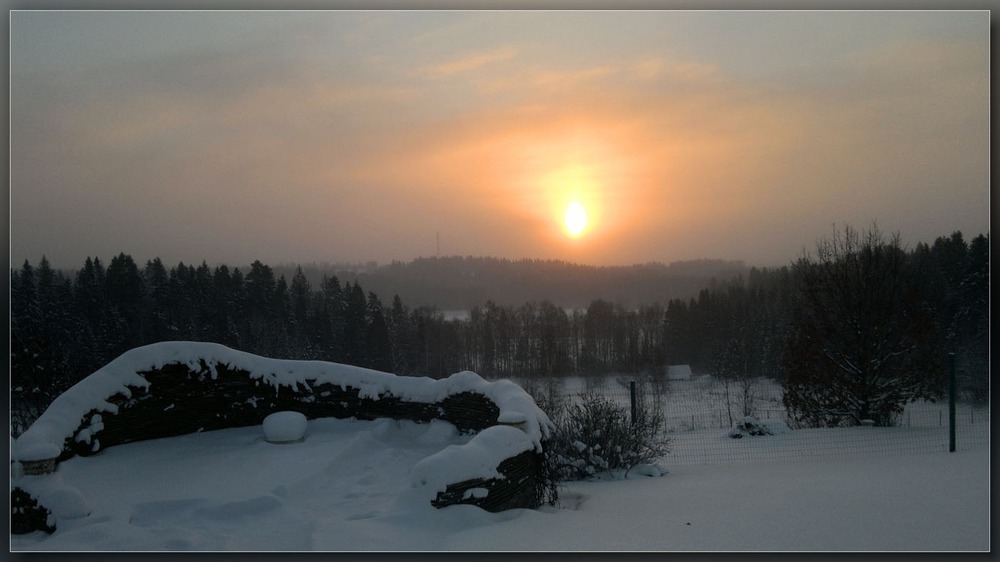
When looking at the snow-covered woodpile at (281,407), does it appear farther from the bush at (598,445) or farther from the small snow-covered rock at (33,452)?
the bush at (598,445)

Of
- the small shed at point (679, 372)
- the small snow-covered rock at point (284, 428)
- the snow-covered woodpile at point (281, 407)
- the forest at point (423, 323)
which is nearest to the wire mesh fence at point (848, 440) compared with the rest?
the forest at point (423, 323)

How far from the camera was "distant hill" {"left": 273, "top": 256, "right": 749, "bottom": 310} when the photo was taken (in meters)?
20.7

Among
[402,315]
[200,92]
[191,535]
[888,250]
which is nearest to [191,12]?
[200,92]

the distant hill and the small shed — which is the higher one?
the distant hill

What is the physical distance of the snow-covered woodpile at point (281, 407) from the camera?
5.70 m

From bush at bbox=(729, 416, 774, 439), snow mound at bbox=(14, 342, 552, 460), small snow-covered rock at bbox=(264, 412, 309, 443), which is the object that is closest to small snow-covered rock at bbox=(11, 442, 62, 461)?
snow mound at bbox=(14, 342, 552, 460)

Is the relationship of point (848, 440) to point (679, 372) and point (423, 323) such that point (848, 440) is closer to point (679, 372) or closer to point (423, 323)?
point (423, 323)

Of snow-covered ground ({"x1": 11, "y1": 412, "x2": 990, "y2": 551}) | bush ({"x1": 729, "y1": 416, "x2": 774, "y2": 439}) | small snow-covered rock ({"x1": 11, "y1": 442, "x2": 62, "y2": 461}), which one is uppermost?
small snow-covered rock ({"x1": 11, "y1": 442, "x2": 62, "y2": 461})

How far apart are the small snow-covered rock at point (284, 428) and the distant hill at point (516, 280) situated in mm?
9972

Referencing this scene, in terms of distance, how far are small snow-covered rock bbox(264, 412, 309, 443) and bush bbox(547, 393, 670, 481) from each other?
310 centimetres

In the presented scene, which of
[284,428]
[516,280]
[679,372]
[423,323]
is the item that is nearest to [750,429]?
[284,428]

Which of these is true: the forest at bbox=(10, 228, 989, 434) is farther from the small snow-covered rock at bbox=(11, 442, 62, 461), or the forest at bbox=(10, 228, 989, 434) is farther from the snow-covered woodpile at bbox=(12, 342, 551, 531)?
the small snow-covered rock at bbox=(11, 442, 62, 461)

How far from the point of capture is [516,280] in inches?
1160

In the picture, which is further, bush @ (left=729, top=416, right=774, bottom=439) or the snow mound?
bush @ (left=729, top=416, right=774, bottom=439)
